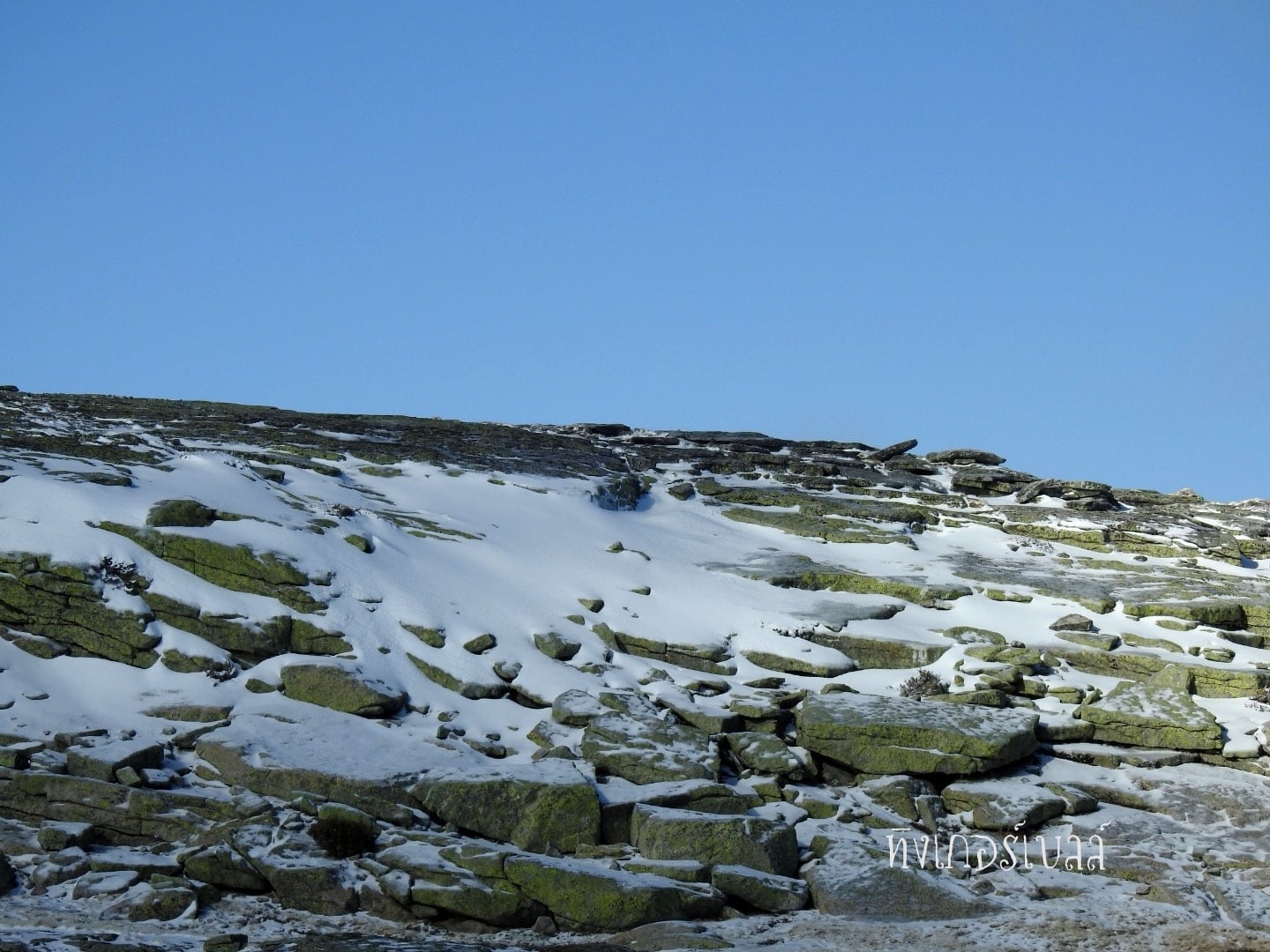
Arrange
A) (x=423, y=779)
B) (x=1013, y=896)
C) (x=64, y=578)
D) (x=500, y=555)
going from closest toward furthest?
(x=1013, y=896)
(x=423, y=779)
(x=64, y=578)
(x=500, y=555)

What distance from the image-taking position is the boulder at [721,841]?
13516 mm

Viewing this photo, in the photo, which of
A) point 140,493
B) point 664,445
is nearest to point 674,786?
point 140,493

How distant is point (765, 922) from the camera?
12.3 metres

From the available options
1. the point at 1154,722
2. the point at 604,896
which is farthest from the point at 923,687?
the point at 604,896

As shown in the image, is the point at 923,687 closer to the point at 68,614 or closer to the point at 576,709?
the point at 576,709

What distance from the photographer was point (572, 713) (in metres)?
17.3

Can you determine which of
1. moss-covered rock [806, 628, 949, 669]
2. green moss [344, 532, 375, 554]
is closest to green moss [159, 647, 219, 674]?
green moss [344, 532, 375, 554]

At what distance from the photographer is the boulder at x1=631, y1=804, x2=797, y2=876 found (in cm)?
1352

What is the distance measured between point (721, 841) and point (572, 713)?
14.0 ft

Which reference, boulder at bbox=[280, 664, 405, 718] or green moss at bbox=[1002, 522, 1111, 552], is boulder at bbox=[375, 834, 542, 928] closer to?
boulder at bbox=[280, 664, 405, 718]

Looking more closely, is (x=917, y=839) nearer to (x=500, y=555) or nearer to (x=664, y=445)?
(x=500, y=555)

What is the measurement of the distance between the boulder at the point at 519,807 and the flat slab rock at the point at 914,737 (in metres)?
4.53

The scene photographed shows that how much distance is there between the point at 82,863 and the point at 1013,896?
1081 centimetres

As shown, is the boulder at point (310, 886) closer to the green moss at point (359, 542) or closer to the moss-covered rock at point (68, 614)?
the moss-covered rock at point (68, 614)
